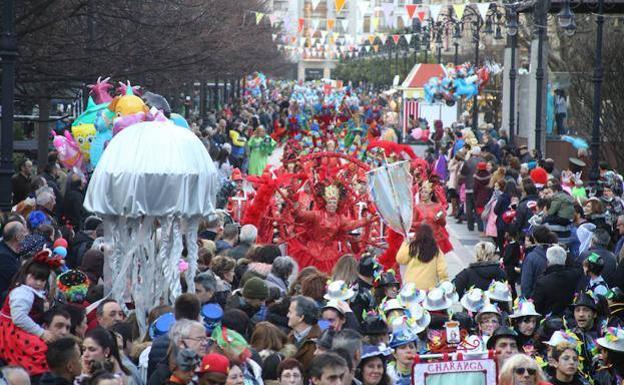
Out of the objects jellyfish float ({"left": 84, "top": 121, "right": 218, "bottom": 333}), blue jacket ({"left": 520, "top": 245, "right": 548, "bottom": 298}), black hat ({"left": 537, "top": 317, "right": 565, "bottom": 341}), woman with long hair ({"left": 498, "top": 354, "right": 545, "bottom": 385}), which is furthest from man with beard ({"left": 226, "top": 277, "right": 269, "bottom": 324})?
blue jacket ({"left": 520, "top": 245, "right": 548, "bottom": 298})

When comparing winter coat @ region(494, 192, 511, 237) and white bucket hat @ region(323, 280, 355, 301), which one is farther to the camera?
winter coat @ region(494, 192, 511, 237)

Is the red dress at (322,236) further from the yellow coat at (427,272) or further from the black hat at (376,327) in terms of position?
the black hat at (376,327)

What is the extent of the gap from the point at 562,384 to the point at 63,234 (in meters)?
7.60

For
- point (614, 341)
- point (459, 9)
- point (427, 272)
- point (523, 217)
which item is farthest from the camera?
point (459, 9)

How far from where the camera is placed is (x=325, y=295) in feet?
37.9

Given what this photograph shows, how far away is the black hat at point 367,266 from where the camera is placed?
522 inches

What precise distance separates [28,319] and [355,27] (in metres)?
156

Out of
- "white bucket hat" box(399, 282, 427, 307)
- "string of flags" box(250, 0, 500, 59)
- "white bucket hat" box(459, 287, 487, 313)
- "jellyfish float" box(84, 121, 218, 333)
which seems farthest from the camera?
"string of flags" box(250, 0, 500, 59)

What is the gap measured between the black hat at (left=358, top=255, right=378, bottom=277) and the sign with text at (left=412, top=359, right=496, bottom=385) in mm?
4577

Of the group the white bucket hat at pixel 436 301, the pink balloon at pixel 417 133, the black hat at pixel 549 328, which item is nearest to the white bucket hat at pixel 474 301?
the white bucket hat at pixel 436 301

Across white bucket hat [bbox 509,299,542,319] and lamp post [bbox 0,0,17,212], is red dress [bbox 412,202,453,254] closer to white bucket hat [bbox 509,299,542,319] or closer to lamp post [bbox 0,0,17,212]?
lamp post [bbox 0,0,17,212]

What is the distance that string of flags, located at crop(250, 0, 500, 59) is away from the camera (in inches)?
2090

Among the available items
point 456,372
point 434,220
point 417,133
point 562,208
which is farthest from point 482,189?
point 417,133

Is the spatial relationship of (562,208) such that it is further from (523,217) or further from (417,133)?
(417,133)
